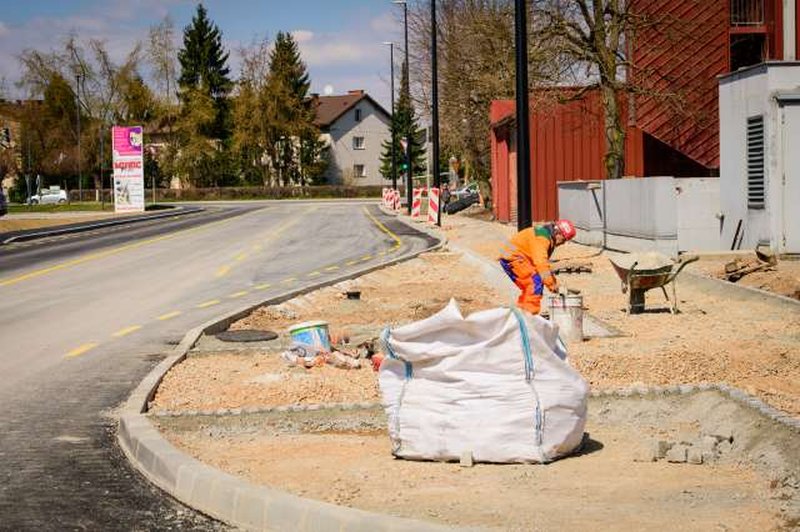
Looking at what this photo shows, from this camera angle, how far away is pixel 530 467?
6797 millimetres

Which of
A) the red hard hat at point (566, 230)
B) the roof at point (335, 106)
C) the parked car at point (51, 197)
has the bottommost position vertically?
the red hard hat at point (566, 230)

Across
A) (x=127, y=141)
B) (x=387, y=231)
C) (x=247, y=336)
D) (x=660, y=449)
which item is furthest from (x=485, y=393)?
(x=127, y=141)

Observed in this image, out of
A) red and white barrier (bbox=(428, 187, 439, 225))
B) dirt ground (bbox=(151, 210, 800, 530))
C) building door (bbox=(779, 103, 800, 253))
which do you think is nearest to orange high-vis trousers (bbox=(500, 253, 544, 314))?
dirt ground (bbox=(151, 210, 800, 530))

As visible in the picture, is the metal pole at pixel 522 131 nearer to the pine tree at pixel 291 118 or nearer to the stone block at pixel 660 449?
the stone block at pixel 660 449

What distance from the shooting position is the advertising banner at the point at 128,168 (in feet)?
205

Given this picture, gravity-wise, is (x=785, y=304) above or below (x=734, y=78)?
below

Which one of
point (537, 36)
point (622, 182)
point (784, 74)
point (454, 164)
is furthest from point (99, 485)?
point (454, 164)

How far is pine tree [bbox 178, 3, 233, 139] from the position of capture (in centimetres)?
11630

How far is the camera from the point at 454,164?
8781cm

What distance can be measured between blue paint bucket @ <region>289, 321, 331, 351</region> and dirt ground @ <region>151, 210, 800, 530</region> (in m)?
0.35

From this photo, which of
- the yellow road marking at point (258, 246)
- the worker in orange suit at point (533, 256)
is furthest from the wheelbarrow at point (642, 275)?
the yellow road marking at point (258, 246)

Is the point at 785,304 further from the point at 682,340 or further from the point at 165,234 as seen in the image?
the point at 165,234

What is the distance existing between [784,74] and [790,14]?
51.5 ft

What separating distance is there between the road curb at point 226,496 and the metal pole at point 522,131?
10.8 m
